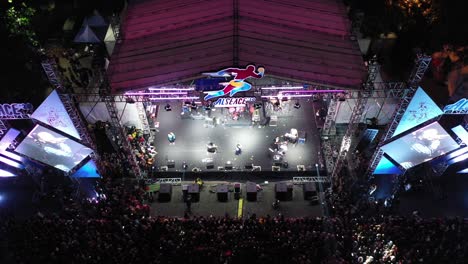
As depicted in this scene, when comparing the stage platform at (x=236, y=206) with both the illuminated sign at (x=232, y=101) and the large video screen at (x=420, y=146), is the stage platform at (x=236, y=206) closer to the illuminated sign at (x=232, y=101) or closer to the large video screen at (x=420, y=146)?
the large video screen at (x=420, y=146)

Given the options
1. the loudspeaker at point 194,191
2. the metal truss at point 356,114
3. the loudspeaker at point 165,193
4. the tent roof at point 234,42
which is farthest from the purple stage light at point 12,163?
the metal truss at point 356,114

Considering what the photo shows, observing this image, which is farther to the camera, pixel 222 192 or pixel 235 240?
pixel 222 192

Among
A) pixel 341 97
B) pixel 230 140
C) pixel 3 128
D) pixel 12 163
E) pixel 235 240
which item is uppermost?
pixel 230 140

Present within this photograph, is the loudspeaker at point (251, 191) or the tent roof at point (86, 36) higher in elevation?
the tent roof at point (86, 36)

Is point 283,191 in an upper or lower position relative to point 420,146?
lower

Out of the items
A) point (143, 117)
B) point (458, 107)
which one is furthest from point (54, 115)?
point (458, 107)

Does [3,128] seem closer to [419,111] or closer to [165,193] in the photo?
[165,193]
